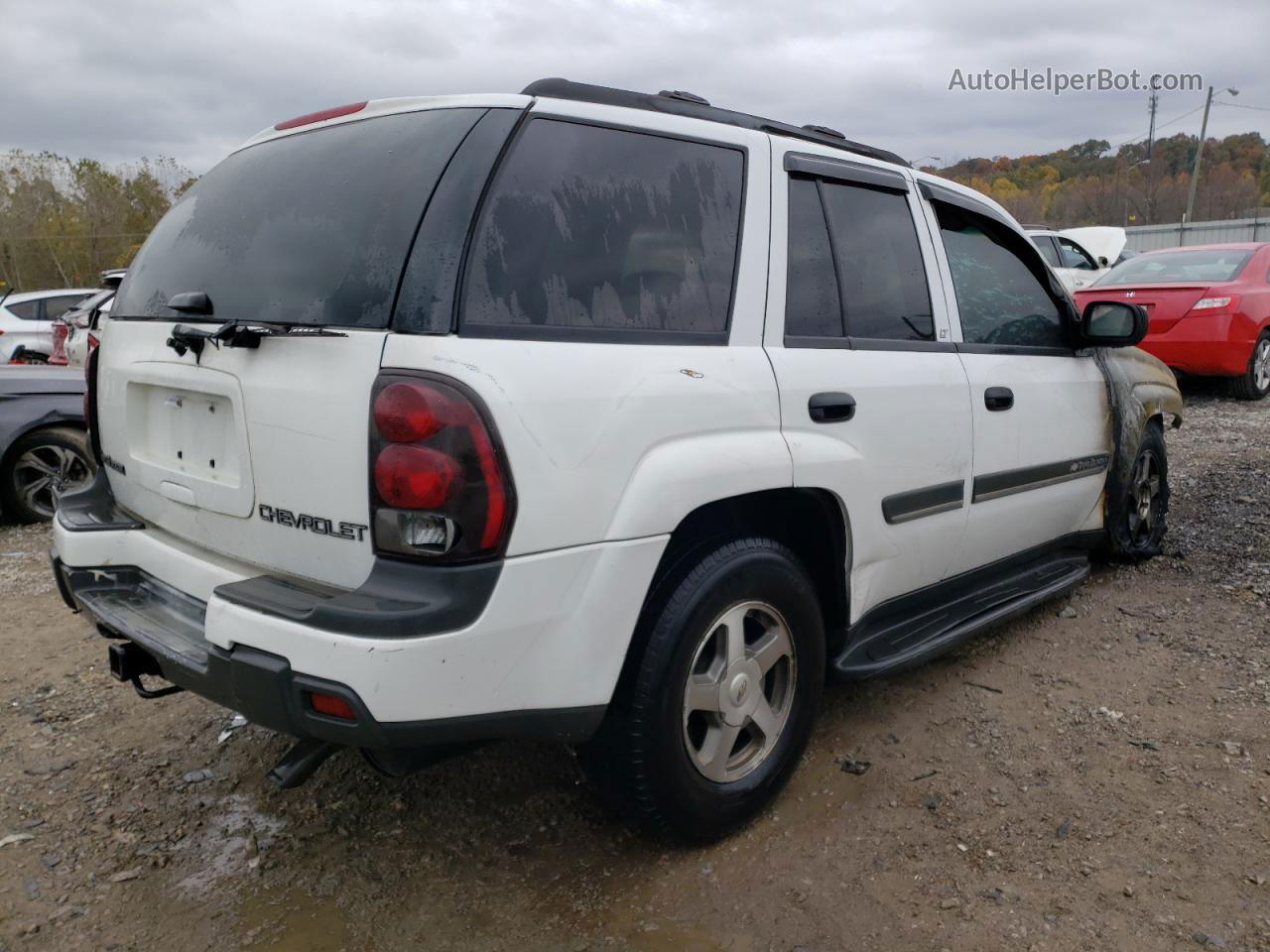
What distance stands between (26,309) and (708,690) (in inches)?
523

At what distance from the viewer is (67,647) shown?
402cm

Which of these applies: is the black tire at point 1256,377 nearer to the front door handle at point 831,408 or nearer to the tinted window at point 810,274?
the tinted window at point 810,274

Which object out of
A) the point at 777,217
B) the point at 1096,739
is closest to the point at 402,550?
the point at 777,217

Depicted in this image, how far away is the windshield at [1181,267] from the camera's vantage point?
8.89 meters

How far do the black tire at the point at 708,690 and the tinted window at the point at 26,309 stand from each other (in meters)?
13.1

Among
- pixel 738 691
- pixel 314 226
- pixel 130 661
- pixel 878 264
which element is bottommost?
pixel 738 691

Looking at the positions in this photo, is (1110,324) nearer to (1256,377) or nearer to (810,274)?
(810,274)

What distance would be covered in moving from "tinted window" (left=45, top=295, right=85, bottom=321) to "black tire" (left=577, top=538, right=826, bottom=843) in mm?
12896

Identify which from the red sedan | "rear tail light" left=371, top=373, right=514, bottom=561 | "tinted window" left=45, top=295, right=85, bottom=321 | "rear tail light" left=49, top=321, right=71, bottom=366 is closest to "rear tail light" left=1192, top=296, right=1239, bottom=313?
the red sedan

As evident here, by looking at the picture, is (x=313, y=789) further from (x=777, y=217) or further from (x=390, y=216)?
(x=777, y=217)

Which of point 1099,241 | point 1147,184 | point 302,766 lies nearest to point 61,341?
point 302,766

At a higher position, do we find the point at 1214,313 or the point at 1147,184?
the point at 1147,184

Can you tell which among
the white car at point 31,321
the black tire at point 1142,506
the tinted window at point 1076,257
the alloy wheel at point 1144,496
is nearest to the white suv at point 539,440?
the black tire at point 1142,506

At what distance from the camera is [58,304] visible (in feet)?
41.8
